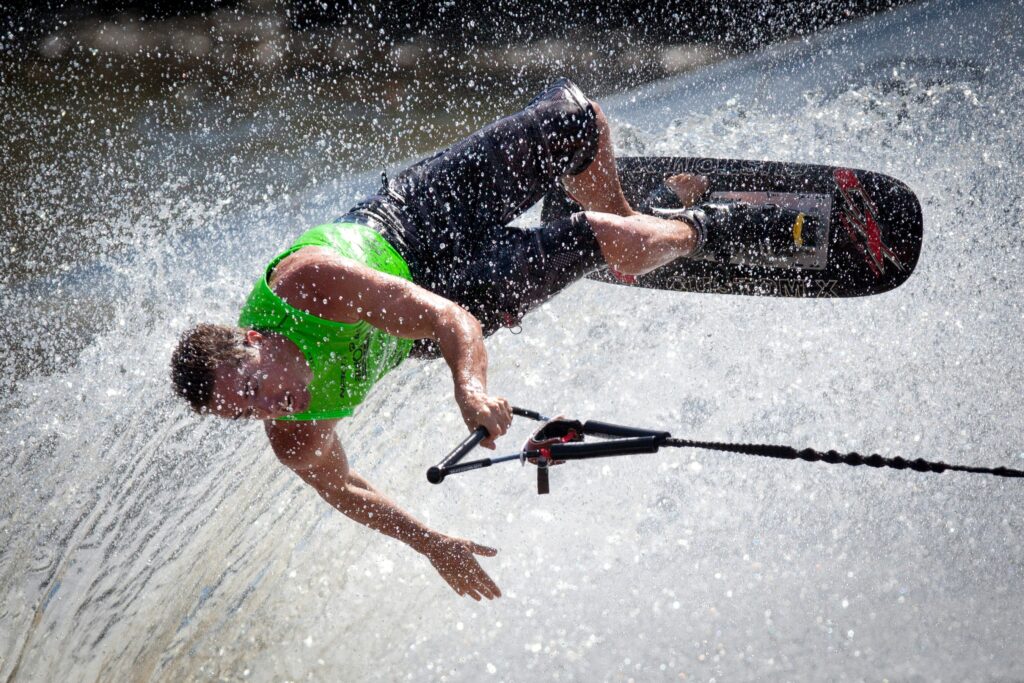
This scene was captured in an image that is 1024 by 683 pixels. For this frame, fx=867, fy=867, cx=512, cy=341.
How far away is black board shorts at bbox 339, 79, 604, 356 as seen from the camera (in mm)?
2404

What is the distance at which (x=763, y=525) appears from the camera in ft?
8.73

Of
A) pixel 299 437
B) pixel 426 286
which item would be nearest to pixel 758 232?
pixel 426 286

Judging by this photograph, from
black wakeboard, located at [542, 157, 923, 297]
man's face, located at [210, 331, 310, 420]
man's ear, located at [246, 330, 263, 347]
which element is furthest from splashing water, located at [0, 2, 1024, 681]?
man's ear, located at [246, 330, 263, 347]

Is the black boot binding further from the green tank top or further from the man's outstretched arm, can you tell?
Result: the man's outstretched arm

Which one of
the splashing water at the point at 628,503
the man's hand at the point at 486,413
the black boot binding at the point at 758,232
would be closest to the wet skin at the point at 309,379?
the man's hand at the point at 486,413

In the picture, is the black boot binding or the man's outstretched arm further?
the black boot binding

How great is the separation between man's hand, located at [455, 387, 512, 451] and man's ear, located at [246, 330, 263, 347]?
543 millimetres

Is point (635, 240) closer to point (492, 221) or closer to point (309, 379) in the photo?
point (492, 221)

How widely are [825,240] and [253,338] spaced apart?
76.6 inches

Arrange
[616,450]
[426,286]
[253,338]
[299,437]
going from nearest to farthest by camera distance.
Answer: [616,450] → [253,338] → [299,437] → [426,286]

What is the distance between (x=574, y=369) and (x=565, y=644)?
3.54 feet

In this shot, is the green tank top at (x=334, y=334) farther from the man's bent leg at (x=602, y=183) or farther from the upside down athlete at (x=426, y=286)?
the man's bent leg at (x=602, y=183)

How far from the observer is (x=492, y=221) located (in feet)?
8.28

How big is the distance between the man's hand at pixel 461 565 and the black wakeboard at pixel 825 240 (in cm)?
135
